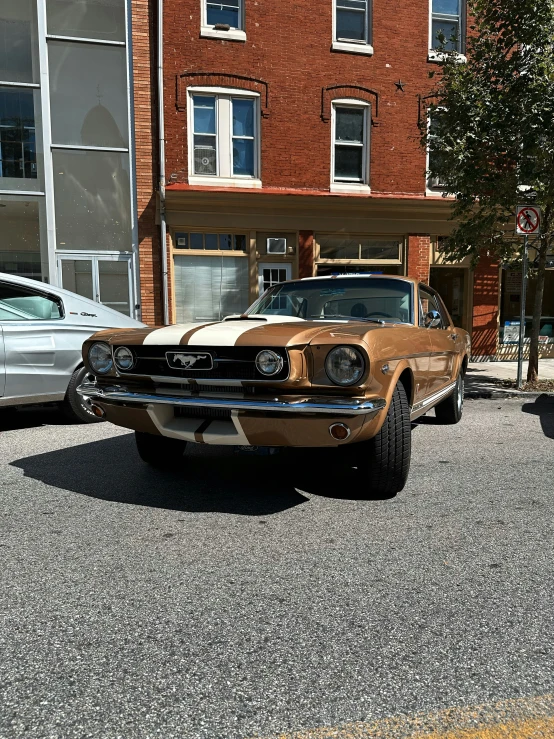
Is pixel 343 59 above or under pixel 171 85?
above

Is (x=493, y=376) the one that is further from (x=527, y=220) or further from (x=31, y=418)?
(x=31, y=418)

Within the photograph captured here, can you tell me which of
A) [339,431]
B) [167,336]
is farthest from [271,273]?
[339,431]

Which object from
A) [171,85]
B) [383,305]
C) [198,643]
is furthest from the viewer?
[171,85]

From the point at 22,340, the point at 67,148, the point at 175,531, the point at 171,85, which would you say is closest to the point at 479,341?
the point at 171,85

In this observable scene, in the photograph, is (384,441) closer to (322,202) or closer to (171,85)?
(322,202)

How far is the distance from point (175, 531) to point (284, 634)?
1201 mm

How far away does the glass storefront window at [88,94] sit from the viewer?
12273 millimetres

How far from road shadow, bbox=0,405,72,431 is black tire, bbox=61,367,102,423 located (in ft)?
0.59

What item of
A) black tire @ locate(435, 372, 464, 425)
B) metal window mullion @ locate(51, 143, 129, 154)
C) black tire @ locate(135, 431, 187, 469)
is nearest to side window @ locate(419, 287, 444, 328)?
black tire @ locate(435, 372, 464, 425)

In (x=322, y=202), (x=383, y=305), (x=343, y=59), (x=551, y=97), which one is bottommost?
(x=383, y=305)

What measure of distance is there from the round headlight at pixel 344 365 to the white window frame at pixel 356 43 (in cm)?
1174

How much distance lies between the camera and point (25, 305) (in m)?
6.04

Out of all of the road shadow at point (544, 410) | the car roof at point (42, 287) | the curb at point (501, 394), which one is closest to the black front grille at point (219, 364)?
the car roof at point (42, 287)

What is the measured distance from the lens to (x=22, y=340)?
582 centimetres
